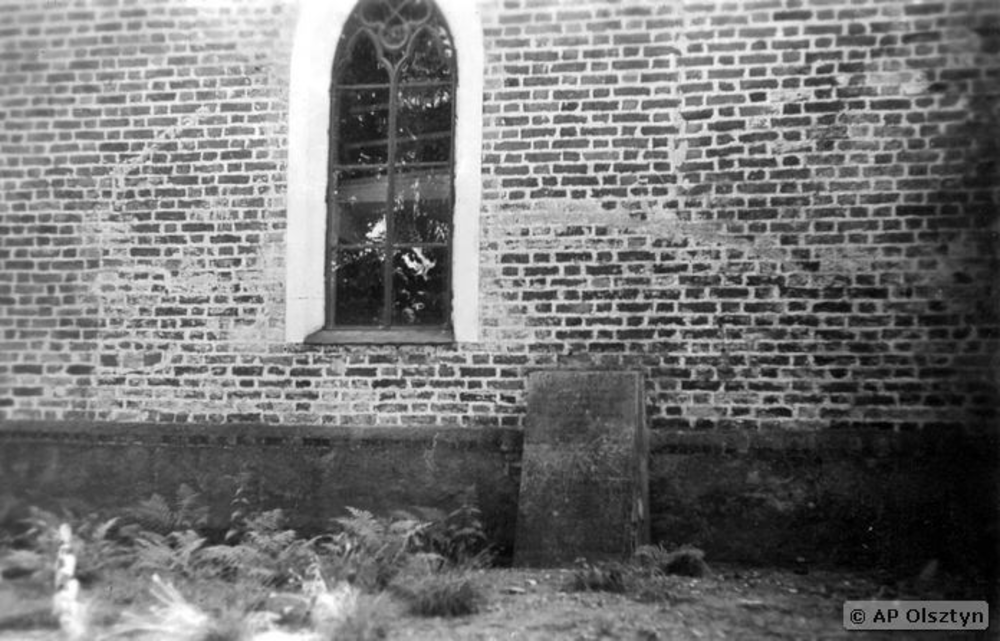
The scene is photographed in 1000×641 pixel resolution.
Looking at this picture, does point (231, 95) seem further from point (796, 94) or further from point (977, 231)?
point (977, 231)

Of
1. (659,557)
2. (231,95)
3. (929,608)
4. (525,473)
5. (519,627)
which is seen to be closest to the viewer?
(519,627)

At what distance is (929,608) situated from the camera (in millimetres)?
3885

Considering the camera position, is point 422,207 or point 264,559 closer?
point 264,559

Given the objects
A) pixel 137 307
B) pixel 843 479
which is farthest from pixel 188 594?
pixel 843 479

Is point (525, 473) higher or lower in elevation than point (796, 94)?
lower

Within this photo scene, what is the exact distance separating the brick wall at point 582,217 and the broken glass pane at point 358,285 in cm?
34

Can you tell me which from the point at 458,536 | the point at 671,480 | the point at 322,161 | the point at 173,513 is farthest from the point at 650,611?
the point at 322,161

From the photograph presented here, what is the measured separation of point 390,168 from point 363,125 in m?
0.41

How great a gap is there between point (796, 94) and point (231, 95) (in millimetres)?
4131

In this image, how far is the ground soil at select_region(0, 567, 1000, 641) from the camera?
141 inches

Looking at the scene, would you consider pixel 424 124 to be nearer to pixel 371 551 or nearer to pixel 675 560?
pixel 371 551

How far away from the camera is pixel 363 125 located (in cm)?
579

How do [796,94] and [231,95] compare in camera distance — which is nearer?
[796,94]

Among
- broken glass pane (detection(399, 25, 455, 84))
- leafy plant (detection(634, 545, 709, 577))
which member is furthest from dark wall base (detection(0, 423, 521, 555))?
broken glass pane (detection(399, 25, 455, 84))
